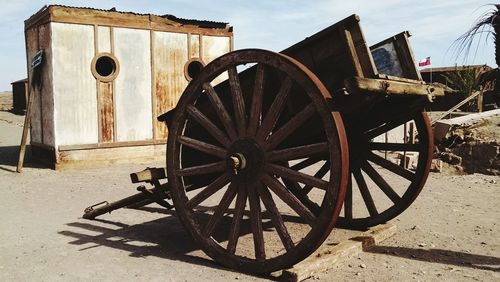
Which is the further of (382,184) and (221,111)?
(382,184)

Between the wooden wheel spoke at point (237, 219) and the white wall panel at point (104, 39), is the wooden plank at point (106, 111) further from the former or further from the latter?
the wooden wheel spoke at point (237, 219)

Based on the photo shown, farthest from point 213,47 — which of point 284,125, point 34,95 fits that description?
point 284,125

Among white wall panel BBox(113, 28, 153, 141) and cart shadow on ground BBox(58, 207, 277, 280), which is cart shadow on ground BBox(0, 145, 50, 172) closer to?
white wall panel BBox(113, 28, 153, 141)

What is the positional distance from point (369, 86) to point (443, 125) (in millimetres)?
9820

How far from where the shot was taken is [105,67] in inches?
Result: 451

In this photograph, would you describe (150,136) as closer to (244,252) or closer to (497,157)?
(244,252)

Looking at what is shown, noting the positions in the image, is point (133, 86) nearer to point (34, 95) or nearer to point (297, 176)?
point (34, 95)

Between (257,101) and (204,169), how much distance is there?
857 mm

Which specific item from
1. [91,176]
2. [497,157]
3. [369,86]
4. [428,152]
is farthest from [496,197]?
[91,176]

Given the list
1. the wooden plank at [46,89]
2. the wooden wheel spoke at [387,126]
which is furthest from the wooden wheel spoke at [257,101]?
the wooden plank at [46,89]

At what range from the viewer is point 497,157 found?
1084 centimetres

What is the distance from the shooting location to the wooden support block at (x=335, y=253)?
360cm

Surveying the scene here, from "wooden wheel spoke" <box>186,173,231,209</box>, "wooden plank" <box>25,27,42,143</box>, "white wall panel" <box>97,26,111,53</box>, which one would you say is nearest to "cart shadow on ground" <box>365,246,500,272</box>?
"wooden wheel spoke" <box>186,173,231,209</box>

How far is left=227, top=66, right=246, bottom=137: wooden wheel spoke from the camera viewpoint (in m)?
3.81
